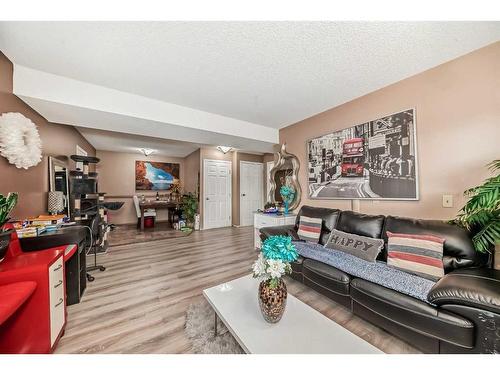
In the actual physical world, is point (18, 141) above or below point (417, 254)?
above

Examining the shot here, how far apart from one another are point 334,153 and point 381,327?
223 centimetres

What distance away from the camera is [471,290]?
44.8 inches

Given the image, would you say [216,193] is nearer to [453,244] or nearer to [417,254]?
[417,254]

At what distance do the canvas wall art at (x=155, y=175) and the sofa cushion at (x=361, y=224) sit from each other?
6.05m

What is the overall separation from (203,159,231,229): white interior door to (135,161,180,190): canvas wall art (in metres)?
1.96

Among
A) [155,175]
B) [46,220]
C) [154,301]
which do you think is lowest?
[154,301]

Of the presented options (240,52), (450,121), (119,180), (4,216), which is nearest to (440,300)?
(450,121)

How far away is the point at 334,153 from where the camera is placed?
293cm

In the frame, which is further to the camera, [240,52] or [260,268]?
[240,52]

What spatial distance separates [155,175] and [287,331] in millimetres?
6809

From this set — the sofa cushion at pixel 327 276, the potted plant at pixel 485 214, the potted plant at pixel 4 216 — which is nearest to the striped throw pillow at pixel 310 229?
the sofa cushion at pixel 327 276

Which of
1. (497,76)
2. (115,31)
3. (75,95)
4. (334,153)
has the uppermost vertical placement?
(115,31)
